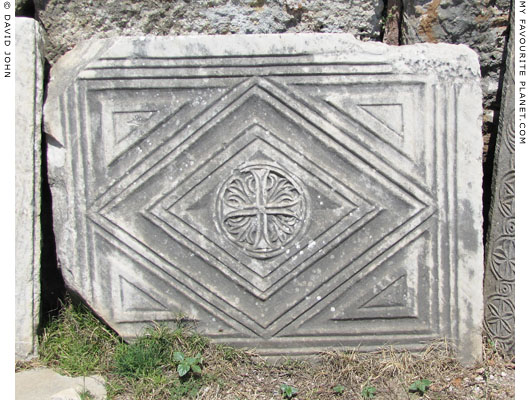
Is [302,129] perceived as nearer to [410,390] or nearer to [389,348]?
[389,348]

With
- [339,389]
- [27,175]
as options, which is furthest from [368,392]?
[27,175]

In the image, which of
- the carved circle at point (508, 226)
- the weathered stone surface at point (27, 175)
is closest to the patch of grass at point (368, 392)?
the carved circle at point (508, 226)

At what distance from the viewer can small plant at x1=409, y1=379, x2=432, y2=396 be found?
263 cm

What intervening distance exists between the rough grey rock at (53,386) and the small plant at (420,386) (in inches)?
56.4

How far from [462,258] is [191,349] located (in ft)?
4.56

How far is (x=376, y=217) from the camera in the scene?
9.07 ft

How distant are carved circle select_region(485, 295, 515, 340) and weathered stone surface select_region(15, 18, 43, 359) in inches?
91.4

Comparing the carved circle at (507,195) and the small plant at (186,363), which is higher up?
the carved circle at (507,195)

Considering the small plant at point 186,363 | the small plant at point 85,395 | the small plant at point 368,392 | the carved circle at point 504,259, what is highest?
the carved circle at point 504,259

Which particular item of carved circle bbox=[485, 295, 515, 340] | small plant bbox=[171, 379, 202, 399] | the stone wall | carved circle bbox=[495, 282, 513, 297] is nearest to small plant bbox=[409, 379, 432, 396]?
carved circle bbox=[485, 295, 515, 340]

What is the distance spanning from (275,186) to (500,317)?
1.34 meters

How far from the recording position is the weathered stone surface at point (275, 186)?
2.73 meters

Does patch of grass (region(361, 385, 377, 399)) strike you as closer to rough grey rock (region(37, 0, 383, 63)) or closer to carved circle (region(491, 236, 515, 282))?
carved circle (region(491, 236, 515, 282))

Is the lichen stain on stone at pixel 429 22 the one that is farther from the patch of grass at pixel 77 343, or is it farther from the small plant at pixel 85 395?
the small plant at pixel 85 395
